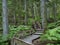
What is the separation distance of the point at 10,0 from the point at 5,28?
12.0 metres

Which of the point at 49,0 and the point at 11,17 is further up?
the point at 49,0

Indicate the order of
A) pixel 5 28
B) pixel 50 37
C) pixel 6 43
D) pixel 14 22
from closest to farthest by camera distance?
pixel 50 37 → pixel 6 43 → pixel 5 28 → pixel 14 22

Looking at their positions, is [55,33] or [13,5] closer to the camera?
[55,33]

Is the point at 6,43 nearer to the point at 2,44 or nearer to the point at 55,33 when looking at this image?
the point at 2,44

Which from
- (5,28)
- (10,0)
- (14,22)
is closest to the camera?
(5,28)

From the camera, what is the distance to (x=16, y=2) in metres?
25.6

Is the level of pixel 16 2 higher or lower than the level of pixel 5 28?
higher

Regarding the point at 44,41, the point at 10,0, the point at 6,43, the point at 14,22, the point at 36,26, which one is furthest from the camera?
the point at 14,22

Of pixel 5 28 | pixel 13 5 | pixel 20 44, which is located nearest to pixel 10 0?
pixel 13 5

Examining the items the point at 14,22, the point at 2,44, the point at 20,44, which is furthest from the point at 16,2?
the point at 20,44

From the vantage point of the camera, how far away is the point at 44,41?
8.34 m

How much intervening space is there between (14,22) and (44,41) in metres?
18.9

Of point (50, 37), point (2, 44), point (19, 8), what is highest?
point (19, 8)

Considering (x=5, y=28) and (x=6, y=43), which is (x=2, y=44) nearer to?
(x=6, y=43)
